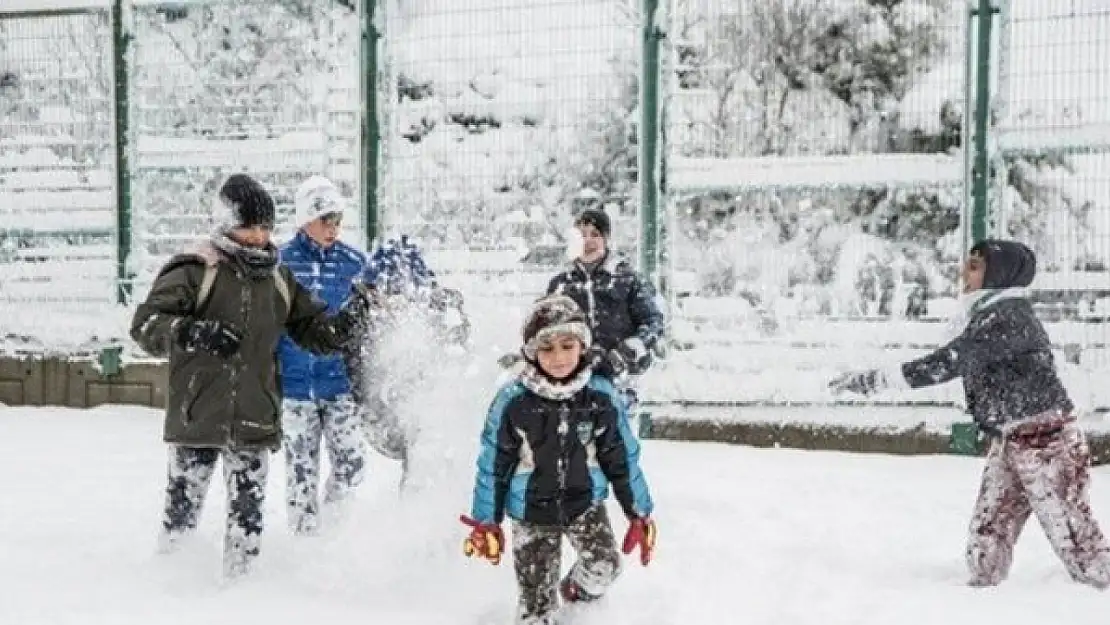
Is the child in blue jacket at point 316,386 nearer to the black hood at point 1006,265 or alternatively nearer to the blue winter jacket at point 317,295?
the blue winter jacket at point 317,295

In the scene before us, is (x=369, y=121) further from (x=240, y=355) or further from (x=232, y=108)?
(x=240, y=355)

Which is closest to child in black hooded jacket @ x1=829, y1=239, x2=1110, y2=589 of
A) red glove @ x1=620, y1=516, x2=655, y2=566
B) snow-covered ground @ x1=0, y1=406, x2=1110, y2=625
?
snow-covered ground @ x1=0, y1=406, x2=1110, y2=625

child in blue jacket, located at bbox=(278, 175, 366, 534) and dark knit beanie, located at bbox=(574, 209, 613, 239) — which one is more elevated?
dark knit beanie, located at bbox=(574, 209, 613, 239)

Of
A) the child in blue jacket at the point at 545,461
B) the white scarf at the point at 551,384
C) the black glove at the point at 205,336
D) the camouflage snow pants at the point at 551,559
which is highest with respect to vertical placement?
the black glove at the point at 205,336

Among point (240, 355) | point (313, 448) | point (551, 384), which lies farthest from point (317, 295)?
point (551, 384)

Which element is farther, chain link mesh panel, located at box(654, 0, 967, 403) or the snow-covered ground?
chain link mesh panel, located at box(654, 0, 967, 403)

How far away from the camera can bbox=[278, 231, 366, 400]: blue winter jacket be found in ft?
18.5

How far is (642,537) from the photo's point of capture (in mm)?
4312

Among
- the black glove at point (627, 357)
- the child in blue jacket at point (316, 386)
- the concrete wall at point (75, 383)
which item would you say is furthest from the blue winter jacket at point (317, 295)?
the concrete wall at point (75, 383)

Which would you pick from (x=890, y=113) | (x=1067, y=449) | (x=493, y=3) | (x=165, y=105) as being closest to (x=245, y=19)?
(x=165, y=105)

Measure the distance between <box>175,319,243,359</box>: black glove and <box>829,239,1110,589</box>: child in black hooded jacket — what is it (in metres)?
2.36

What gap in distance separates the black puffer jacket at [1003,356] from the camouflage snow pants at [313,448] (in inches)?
96.0

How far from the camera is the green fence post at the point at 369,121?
9.40 meters

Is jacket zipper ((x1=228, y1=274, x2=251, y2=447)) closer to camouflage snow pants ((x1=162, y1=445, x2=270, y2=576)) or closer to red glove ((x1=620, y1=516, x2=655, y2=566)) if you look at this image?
camouflage snow pants ((x1=162, y1=445, x2=270, y2=576))
